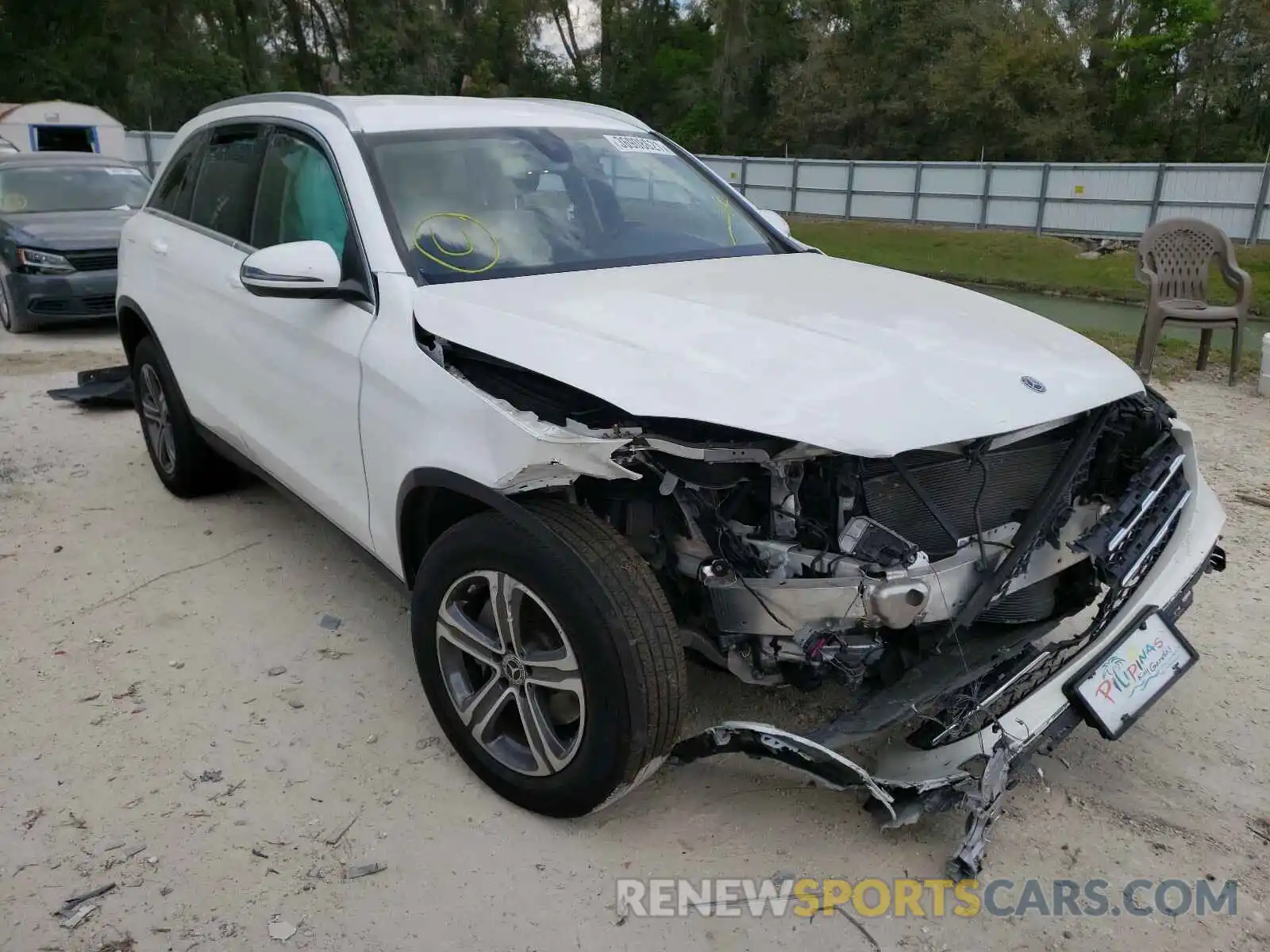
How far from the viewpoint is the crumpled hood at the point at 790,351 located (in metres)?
2.35

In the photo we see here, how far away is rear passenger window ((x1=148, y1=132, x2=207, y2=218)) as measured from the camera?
15.1 ft

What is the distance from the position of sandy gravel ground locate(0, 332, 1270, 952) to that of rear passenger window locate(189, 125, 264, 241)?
4.41ft

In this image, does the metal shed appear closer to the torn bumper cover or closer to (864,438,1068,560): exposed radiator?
(864,438,1068,560): exposed radiator

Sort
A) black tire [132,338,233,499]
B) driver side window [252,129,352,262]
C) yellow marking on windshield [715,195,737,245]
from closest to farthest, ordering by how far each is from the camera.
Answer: driver side window [252,129,352,262], yellow marking on windshield [715,195,737,245], black tire [132,338,233,499]

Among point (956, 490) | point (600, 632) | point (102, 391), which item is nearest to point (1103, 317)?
point (102, 391)

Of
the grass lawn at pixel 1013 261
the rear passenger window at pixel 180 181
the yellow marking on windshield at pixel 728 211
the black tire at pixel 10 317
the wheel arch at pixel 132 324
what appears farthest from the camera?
the grass lawn at pixel 1013 261

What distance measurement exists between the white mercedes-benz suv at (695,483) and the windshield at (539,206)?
0.05 feet

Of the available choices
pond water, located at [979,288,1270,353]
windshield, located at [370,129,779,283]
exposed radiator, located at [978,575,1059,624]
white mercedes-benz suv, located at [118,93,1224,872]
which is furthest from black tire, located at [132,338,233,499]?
pond water, located at [979,288,1270,353]

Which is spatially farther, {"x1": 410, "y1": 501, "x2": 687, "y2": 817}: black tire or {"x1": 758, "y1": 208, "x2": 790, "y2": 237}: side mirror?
{"x1": 758, "y1": 208, "x2": 790, "y2": 237}: side mirror

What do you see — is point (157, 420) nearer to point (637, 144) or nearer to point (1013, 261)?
point (637, 144)

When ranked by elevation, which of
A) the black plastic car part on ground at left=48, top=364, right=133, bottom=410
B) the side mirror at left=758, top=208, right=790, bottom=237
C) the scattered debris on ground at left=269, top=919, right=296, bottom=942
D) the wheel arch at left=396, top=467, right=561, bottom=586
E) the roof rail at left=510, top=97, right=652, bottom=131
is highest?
the roof rail at left=510, top=97, right=652, bottom=131

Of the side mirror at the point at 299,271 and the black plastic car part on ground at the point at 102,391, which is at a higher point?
the side mirror at the point at 299,271

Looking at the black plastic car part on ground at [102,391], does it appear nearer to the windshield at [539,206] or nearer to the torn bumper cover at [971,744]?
the windshield at [539,206]

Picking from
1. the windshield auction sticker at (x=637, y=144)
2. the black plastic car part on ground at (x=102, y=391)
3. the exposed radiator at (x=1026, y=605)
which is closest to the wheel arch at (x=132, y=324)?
the black plastic car part on ground at (x=102, y=391)
